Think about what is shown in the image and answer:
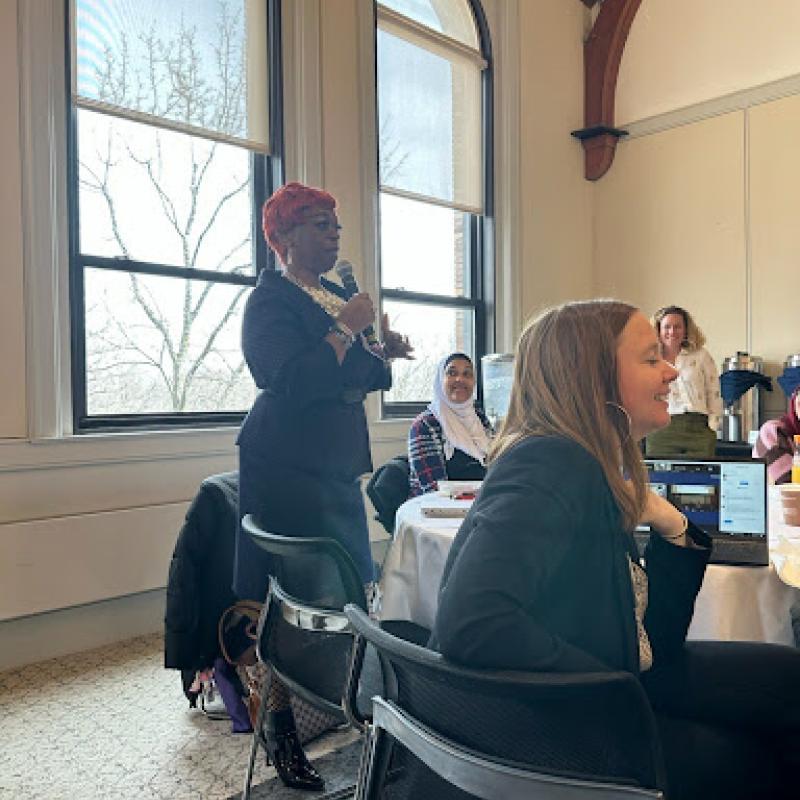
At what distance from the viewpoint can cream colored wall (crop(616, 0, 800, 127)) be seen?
487cm

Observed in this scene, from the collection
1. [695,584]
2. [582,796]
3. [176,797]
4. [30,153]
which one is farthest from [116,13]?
[582,796]

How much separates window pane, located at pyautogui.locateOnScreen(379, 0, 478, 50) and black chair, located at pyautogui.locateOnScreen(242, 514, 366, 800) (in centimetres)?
385

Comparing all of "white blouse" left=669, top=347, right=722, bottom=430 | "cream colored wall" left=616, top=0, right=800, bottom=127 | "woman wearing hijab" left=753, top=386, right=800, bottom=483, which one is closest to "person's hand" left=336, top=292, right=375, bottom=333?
"woman wearing hijab" left=753, top=386, right=800, bottom=483

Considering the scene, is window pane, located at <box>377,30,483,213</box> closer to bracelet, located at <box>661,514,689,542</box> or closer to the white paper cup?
the white paper cup

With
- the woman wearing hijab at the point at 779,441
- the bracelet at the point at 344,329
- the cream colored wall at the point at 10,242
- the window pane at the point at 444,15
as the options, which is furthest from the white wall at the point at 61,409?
the woman wearing hijab at the point at 779,441

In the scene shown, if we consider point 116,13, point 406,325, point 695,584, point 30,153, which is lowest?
point 695,584

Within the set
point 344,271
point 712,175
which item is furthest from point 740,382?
point 344,271

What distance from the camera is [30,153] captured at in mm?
2920

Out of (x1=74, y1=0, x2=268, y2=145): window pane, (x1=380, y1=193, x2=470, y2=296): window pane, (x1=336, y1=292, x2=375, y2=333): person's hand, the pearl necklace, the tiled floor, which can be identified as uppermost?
(x1=74, y1=0, x2=268, y2=145): window pane

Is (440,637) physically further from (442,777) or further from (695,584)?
(695,584)

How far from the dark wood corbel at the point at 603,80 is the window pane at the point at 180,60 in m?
2.79

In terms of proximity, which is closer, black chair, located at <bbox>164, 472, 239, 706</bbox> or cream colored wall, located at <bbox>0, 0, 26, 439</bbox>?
black chair, located at <bbox>164, 472, 239, 706</bbox>

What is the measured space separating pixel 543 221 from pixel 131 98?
3032mm

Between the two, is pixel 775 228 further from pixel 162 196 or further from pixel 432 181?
pixel 162 196
